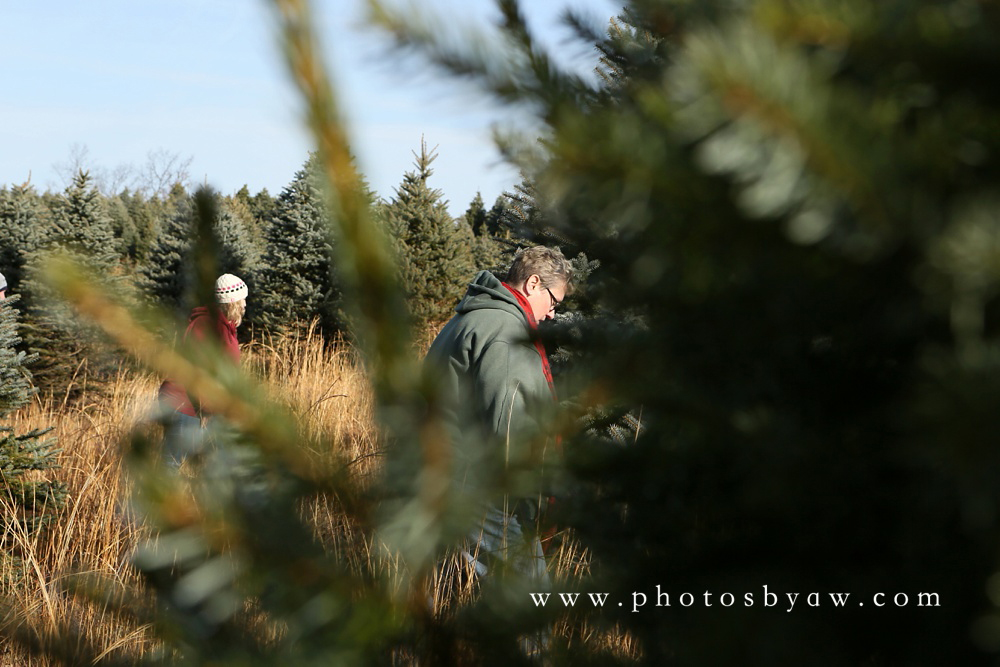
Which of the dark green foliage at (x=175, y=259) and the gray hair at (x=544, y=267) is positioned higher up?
the dark green foliage at (x=175, y=259)

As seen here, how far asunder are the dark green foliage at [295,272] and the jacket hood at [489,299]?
8.54 m

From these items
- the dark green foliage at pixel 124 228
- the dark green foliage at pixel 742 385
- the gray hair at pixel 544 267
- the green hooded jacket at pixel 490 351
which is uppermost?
the dark green foliage at pixel 124 228

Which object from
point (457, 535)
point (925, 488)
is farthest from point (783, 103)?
point (457, 535)

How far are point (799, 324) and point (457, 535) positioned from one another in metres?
0.33

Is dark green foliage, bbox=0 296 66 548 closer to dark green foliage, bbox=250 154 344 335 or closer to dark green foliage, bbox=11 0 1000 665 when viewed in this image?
dark green foliage, bbox=11 0 1000 665

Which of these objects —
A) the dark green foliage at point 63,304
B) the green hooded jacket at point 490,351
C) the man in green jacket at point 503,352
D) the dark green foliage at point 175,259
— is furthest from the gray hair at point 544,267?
the dark green foliage at point 175,259

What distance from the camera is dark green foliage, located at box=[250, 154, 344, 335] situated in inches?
485

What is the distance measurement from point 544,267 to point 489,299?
430 millimetres

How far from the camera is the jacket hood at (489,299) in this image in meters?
3.80

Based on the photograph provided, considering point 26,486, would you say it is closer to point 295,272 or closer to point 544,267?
point 544,267

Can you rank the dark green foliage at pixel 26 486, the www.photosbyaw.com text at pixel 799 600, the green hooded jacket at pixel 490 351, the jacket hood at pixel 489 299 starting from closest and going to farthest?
1. the www.photosbyaw.com text at pixel 799 600
2. the green hooded jacket at pixel 490 351
3. the jacket hood at pixel 489 299
4. the dark green foliage at pixel 26 486

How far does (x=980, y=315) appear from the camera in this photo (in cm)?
49

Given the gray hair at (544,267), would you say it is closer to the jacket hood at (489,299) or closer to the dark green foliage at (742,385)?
the jacket hood at (489,299)

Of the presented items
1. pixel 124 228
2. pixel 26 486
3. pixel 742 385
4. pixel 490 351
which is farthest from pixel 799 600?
pixel 124 228
